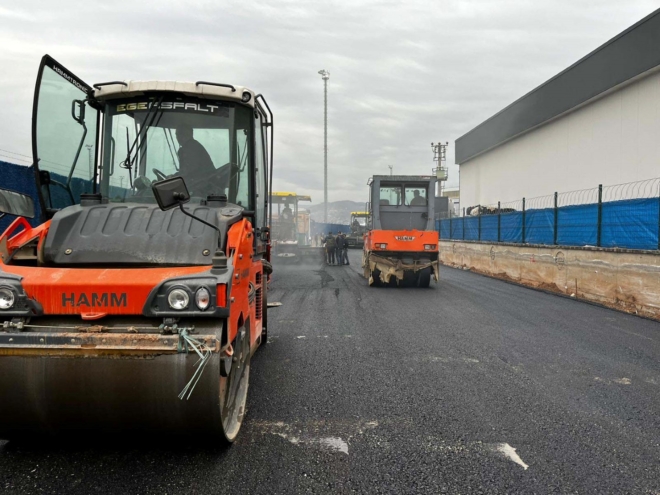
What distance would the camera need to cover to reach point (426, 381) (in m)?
4.81

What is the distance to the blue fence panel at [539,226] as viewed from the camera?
13.5 m

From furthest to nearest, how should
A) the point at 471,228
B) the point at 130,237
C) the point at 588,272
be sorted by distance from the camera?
the point at 471,228 < the point at 588,272 < the point at 130,237

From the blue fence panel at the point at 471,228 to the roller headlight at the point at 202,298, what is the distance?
1838 cm

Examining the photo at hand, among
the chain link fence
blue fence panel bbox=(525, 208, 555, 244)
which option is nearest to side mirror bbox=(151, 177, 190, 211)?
the chain link fence

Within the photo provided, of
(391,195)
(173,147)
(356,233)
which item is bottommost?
(356,233)

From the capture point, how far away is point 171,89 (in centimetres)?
417

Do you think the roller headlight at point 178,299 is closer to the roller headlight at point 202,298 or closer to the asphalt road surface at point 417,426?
the roller headlight at point 202,298

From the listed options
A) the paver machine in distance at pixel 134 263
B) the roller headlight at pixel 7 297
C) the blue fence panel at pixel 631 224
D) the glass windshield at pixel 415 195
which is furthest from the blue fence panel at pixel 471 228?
the roller headlight at pixel 7 297

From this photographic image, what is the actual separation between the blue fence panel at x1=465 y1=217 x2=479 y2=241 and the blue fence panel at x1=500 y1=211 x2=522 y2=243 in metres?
2.76

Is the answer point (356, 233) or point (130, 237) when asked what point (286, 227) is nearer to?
point (356, 233)

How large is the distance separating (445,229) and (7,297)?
24.1m

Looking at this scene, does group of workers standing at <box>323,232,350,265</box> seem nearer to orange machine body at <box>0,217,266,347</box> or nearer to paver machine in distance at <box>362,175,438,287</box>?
paver machine in distance at <box>362,175,438,287</box>

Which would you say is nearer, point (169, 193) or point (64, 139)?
point (169, 193)

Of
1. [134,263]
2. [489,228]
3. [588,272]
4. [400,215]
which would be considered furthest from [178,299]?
[489,228]
